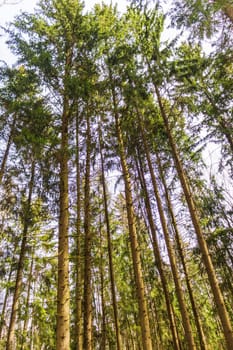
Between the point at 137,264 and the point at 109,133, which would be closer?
the point at 137,264

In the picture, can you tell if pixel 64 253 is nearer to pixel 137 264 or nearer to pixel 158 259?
pixel 137 264

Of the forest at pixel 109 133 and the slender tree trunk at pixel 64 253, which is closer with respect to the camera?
the slender tree trunk at pixel 64 253

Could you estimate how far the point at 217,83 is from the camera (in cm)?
837

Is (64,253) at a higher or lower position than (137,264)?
lower

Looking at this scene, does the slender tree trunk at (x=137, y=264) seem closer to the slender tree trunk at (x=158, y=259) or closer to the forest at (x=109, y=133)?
the forest at (x=109, y=133)

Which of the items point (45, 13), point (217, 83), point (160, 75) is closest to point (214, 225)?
point (217, 83)

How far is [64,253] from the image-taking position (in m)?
5.29

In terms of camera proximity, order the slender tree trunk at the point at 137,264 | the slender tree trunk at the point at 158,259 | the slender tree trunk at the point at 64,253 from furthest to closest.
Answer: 1. the slender tree trunk at the point at 158,259
2. the slender tree trunk at the point at 137,264
3. the slender tree trunk at the point at 64,253

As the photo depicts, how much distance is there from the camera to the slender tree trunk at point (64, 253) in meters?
4.54

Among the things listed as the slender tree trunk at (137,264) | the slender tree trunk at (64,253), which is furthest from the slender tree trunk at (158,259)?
the slender tree trunk at (64,253)

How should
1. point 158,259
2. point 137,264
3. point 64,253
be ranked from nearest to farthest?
1. point 64,253
2. point 137,264
3. point 158,259

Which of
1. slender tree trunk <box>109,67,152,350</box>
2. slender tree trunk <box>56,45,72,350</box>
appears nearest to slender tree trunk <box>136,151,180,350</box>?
slender tree trunk <box>109,67,152,350</box>

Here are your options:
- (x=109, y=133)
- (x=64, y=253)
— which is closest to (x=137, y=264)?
(x=64, y=253)

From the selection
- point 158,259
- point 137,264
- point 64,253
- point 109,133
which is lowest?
point 64,253
